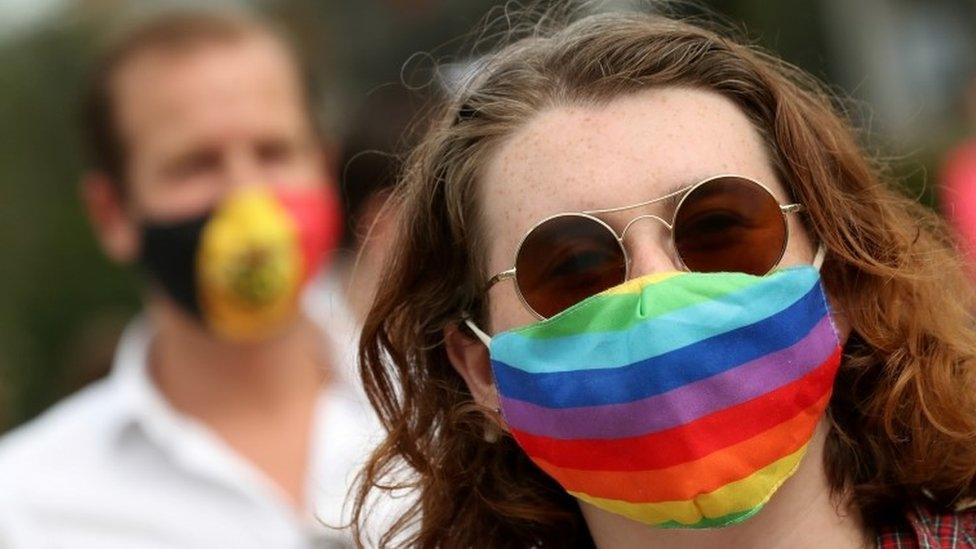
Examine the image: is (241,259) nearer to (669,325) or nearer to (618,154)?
(618,154)

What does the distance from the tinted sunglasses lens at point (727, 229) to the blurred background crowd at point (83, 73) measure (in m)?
7.30

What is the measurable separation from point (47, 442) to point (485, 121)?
236 cm

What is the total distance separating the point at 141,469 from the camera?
444 centimetres

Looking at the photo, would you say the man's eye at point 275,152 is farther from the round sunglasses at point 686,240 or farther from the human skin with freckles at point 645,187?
the round sunglasses at point 686,240

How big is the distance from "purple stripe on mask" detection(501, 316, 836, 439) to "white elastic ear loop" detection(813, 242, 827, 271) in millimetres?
131

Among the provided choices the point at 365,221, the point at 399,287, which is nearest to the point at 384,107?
the point at 365,221

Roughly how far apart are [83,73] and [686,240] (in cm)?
937

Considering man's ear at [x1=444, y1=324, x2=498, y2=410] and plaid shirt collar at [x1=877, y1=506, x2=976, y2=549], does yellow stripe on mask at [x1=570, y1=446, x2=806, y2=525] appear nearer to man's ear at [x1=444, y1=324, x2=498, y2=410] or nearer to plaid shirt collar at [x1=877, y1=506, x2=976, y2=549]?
plaid shirt collar at [x1=877, y1=506, x2=976, y2=549]

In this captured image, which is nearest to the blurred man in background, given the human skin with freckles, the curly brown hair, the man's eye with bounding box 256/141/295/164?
the man's eye with bounding box 256/141/295/164

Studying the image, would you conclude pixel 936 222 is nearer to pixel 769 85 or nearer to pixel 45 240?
pixel 769 85

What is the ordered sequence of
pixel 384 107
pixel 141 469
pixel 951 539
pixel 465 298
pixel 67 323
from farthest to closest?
pixel 67 323, pixel 384 107, pixel 141 469, pixel 465 298, pixel 951 539

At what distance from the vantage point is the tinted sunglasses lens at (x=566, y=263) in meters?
2.30

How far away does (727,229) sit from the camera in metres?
2.30

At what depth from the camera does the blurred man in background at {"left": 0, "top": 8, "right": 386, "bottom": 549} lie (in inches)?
170
